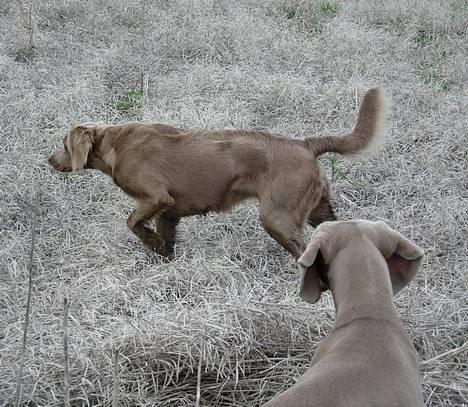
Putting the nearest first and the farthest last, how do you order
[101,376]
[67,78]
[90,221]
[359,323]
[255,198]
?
1. [359,323]
2. [101,376]
3. [255,198]
4. [90,221]
5. [67,78]

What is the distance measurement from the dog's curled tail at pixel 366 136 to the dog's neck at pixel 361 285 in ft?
6.07

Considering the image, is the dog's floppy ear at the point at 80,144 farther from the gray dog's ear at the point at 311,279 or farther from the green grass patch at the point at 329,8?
the green grass patch at the point at 329,8

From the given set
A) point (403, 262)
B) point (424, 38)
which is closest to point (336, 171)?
point (403, 262)

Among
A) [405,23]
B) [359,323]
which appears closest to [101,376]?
[359,323]

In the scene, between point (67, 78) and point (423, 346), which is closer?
point (423, 346)

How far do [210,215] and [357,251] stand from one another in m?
2.69

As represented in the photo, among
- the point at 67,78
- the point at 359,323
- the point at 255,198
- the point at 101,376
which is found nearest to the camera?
the point at 359,323

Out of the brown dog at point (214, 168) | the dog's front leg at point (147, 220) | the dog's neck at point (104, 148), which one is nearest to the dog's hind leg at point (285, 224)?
the brown dog at point (214, 168)

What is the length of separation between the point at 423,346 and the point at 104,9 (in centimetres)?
642

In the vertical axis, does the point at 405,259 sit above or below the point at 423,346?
above

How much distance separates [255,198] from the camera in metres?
4.79

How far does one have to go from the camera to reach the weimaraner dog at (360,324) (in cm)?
241

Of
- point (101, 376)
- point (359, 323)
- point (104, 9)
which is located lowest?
point (104, 9)

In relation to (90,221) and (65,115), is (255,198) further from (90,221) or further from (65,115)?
(65,115)
